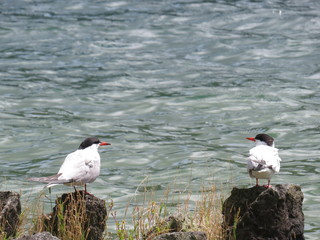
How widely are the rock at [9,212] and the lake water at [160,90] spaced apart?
193cm

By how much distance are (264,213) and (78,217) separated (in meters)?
1.91

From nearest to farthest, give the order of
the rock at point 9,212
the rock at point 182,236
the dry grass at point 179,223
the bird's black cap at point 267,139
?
the rock at point 182,236 < the rock at point 9,212 < the dry grass at point 179,223 < the bird's black cap at point 267,139

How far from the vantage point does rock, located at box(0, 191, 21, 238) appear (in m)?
8.38

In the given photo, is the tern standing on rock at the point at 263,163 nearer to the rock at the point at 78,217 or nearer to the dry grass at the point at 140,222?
the dry grass at the point at 140,222

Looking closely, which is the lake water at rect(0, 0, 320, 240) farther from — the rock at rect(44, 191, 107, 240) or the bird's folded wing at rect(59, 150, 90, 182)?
the bird's folded wing at rect(59, 150, 90, 182)

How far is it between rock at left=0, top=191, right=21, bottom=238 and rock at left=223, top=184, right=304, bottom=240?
2.21 metres

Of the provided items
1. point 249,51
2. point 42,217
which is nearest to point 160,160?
point 42,217

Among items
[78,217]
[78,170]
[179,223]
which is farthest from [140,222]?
[78,170]

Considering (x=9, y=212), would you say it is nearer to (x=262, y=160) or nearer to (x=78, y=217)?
(x=78, y=217)

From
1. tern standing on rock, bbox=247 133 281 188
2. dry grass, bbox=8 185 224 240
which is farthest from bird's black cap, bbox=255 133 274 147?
dry grass, bbox=8 185 224 240

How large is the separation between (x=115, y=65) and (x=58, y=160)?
7.86 meters

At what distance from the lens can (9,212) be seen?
846cm

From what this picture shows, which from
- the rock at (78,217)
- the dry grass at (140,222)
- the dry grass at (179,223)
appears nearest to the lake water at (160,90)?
the dry grass at (140,222)

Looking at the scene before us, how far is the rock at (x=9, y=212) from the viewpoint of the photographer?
8.38m
